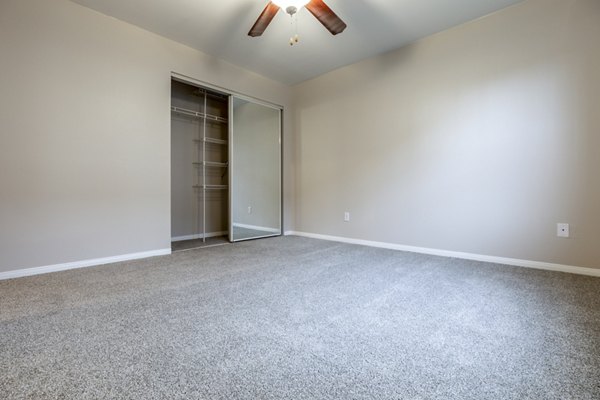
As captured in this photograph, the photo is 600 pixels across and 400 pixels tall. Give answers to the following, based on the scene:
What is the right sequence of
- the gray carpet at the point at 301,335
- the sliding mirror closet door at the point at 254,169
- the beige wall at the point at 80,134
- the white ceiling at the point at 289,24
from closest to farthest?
1. the gray carpet at the point at 301,335
2. the beige wall at the point at 80,134
3. the white ceiling at the point at 289,24
4. the sliding mirror closet door at the point at 254,169

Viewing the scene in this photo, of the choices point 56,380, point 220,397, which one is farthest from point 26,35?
point 220,397

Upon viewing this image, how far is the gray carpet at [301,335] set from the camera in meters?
0.99

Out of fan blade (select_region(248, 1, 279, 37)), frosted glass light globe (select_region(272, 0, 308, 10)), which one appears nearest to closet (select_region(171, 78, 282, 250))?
fan blade (select_region(248, 1, 279, 37))

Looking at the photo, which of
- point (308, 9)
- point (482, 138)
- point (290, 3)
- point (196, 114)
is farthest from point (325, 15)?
point (196, 114)

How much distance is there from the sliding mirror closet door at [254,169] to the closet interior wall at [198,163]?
501mm

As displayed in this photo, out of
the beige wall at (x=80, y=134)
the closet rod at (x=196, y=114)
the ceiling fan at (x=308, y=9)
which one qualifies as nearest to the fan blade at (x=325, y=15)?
the ceiling fan at (x=308, y=9)

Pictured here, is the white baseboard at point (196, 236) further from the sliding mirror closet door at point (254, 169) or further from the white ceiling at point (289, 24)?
the white ceiling at point (289, 24)

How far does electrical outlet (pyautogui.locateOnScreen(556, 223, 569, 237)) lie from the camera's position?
2.42 metres

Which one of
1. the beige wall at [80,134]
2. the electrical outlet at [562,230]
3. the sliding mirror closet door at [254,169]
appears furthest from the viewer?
the sliding mirror closet door at [254,169]

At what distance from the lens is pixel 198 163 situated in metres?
4.40

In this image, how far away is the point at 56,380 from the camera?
1.01 meters

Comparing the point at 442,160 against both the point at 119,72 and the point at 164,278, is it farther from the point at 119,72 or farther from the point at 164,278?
the point at 119,72

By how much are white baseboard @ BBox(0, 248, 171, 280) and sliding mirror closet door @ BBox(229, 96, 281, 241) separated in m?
1.14

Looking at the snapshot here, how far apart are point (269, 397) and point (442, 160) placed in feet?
9.83
